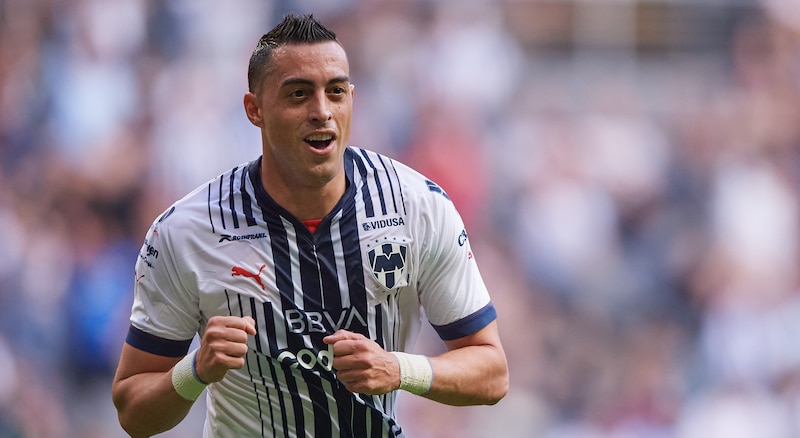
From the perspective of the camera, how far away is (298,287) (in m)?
4.27

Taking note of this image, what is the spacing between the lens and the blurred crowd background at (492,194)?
29.4 feet

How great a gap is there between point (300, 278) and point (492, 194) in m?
5.73

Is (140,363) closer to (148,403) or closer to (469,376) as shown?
(148,403)

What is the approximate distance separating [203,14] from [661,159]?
408 centimetres

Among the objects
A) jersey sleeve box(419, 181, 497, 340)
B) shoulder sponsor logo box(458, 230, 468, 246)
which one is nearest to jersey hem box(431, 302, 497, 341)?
jersey sleeve box(419, 181, 497, 340)

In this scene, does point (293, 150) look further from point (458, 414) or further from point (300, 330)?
point (458, 414)

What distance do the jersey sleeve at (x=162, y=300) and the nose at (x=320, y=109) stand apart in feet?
2.11

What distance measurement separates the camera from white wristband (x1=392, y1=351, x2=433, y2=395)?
401 centimetres

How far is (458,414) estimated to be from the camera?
895cm

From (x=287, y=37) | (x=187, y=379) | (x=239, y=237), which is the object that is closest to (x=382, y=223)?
(x=239, y=237)

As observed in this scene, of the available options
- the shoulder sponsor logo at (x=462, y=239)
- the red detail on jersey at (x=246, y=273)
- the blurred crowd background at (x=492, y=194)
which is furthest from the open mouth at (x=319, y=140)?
the blurred crowd background at (x=492, y=194)

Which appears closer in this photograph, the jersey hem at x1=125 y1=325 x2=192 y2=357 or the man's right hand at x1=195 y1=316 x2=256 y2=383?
the man's right hand at x1=195 y1=316 x2=256 y2=383

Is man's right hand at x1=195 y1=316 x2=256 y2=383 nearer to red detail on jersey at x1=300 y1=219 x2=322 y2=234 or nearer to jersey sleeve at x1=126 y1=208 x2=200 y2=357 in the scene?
jersey sleeve at x1=126 y1=208 x2=200 y2=357

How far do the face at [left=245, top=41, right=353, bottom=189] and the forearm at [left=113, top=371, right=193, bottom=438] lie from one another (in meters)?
0.88
